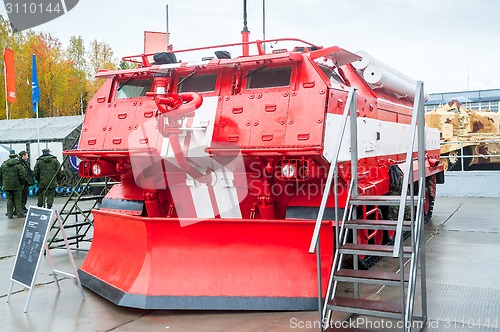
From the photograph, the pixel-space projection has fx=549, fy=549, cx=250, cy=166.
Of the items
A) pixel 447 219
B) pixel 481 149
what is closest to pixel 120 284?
pixel 447 219

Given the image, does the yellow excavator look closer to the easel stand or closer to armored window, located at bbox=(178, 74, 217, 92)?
armored window, located at bbox=(178, 74, 217, 92)

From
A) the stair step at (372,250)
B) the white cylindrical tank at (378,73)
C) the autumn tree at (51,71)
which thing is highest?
the autumn tree at (51,71)

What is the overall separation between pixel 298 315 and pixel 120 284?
187 cm

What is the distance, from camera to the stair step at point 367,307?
4.36m

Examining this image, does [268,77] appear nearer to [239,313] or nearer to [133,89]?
[133,89]

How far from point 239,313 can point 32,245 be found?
241cm

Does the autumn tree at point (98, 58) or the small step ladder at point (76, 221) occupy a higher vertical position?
the autumn tree at point (98, 58)

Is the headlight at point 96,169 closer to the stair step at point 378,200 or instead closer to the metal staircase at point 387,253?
the metal staircase at point 387,253

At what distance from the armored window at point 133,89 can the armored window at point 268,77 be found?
149cm

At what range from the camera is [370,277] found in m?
4.55

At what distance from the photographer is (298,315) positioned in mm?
5215

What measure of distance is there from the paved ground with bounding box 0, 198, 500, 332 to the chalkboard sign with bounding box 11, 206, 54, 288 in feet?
0.97

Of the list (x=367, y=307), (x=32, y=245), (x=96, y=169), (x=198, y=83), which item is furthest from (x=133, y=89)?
(x=367, y=307)

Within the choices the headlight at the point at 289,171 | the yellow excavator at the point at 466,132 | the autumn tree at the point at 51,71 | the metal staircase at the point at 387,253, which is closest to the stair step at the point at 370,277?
A: the metal staircase at the point at 387,253
